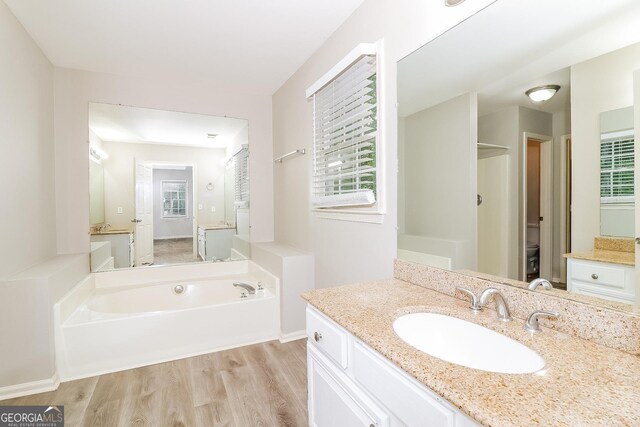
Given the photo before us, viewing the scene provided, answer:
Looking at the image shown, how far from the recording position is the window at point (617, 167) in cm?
86

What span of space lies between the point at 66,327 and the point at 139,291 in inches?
33.9

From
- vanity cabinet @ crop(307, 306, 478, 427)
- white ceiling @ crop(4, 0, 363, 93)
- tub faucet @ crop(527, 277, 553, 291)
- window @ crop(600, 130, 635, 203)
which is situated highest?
white ceiling @ crop(4, 0, 363, 93)

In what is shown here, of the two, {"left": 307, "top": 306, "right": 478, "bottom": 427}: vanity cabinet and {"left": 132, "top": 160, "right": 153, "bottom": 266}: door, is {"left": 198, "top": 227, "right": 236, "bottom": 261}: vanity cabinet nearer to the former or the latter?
{"left": 132, "top": 160, "right": 153, "bottom": 266}: door

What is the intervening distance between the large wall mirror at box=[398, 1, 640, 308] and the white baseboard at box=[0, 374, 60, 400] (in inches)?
95.4

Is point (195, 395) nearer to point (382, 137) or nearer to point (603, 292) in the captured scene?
point (382, 137)

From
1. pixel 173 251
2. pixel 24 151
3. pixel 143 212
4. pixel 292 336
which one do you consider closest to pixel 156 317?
pixel 173 251

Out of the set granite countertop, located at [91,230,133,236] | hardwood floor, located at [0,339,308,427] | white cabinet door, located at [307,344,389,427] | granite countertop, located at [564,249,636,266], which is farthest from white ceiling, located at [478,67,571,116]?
granite countertop, located at [91,230,133,236]

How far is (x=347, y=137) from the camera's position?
2047mm

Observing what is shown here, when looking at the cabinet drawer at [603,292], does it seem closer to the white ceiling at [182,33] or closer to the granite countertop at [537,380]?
the granite countertop at [537,380]

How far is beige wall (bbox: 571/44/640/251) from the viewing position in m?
0.89

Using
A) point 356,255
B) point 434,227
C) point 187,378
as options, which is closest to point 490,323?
point 434,227

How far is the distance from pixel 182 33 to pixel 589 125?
98.6 inches

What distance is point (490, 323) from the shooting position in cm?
105

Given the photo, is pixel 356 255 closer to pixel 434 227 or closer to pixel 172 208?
pixel 434 227
